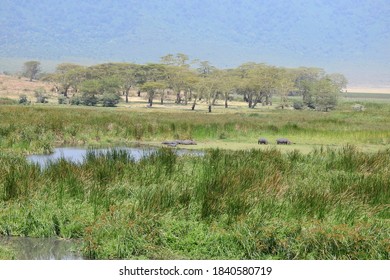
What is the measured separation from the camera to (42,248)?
9.07m

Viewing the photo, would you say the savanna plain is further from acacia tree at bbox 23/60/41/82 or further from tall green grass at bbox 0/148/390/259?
acacia tree at bbox 23/60/41/82

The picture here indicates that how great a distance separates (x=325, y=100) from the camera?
71.8 meters

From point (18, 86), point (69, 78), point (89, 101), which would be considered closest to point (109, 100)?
point (89, 101)

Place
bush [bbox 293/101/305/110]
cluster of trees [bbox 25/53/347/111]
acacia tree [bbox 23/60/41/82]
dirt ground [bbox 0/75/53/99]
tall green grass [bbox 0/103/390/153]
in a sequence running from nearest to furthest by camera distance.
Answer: tall green grass [bbox 0/103/390/153], bush [bbox 293/101/305/110], cluster of trees [bbox 25/53/347/111], dirt ground [bbox 0/75/53/99], acacia tree [bbox 23/60/41/82]

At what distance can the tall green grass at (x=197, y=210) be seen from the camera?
8695mm

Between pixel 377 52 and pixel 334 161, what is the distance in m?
187

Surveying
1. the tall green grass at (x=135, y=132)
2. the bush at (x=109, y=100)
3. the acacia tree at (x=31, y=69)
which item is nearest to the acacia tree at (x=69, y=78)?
the bush at (x=109, y=100)

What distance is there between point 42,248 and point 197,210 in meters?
2.29

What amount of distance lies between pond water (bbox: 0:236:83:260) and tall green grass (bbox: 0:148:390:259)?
0.15 m

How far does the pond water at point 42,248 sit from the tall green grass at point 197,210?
15 centimetres

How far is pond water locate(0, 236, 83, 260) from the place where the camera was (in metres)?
8.77

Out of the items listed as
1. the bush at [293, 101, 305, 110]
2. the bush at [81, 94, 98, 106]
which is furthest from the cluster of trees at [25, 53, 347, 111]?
the bush at [81, 94, 98, 106]
